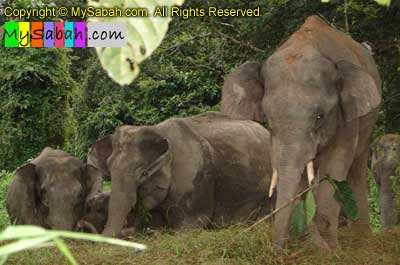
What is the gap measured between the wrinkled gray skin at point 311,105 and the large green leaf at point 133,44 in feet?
12.5

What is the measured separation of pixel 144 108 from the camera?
1401 centimetres

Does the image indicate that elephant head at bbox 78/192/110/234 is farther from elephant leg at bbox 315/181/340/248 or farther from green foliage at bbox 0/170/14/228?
elephant leg at bbox 315/181/340/248

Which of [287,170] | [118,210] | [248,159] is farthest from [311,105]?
[248,159]

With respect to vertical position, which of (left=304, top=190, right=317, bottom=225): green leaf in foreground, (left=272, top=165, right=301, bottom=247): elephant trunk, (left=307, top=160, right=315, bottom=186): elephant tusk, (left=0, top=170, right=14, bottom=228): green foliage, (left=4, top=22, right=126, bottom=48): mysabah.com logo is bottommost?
(left=0, top=170, right=14, bottom=228): green foliage

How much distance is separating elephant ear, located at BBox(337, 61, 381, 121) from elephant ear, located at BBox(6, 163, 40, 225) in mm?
3523

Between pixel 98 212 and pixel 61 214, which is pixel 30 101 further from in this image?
pixel 61 214

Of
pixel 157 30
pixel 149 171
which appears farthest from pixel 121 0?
pixel 149 171

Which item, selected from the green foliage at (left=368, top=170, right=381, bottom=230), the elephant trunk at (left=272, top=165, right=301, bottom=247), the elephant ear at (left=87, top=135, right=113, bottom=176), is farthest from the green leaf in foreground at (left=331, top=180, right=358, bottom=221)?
the green foliage at (left=368, top=170, right=381, bottom=230)

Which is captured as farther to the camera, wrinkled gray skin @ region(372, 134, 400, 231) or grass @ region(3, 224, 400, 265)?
wrinkled gray skin @ region(372, 134, 400, 231)

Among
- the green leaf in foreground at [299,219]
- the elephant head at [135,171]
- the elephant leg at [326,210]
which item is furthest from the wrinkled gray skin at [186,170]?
the green leaf in foreground at [299,219]

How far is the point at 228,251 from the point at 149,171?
2353mm

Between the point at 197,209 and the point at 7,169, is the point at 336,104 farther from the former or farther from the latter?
the point at 7,169

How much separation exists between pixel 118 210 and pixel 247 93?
1.76 meters

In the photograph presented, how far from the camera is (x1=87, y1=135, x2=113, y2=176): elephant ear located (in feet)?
24.7
